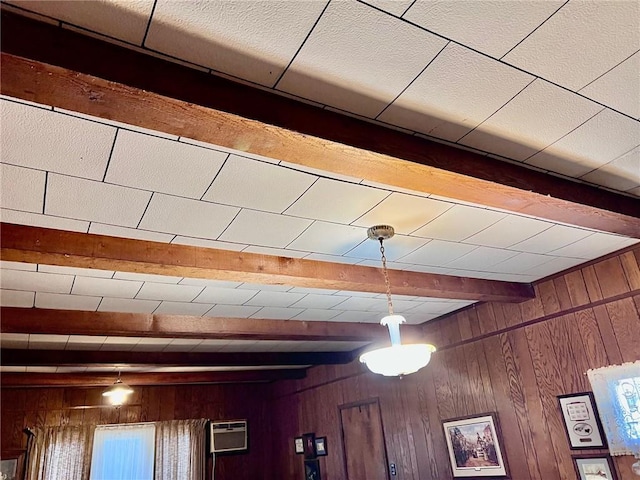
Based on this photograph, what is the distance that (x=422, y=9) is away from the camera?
138 cm

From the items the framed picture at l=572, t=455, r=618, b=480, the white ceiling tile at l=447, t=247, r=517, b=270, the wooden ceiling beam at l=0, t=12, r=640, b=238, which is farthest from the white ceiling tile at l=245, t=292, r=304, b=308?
the framed picture at l=572, t=455, r=618, b=480

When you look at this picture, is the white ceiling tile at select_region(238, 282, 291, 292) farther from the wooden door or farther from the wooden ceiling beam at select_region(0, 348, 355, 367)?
the wooden door

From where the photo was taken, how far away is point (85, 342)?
4.93m

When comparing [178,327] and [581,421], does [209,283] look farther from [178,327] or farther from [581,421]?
[581,421]

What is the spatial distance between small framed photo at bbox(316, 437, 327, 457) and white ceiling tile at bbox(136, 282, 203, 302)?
3830 mm

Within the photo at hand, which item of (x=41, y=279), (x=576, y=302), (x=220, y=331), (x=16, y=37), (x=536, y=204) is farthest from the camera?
(x=220, y=331)

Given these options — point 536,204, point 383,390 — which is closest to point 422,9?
point 536,204

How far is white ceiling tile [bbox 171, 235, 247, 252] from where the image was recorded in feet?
8.94

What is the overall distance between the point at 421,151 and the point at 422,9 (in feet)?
2.13

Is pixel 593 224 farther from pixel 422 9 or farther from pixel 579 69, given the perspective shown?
pixel 422 9

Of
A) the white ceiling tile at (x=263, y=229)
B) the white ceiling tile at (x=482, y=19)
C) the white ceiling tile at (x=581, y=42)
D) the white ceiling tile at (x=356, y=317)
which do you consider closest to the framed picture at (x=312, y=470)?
the white ceiling tile at (x=356, y=317)

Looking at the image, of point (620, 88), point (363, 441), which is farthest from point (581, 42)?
point (363, 441)

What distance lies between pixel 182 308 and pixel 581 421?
3.28m

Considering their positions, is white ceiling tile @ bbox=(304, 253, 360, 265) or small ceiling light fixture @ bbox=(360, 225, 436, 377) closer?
small ceiling light fixture @ bbox=(360, 225, 436, 377)
